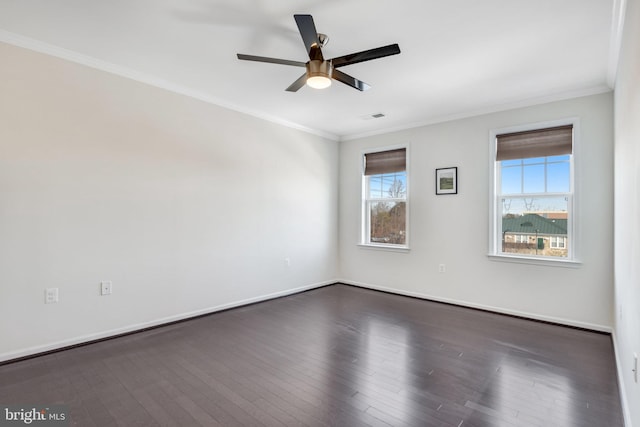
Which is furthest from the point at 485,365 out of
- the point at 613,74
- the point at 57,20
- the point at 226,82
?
the point at 57,20

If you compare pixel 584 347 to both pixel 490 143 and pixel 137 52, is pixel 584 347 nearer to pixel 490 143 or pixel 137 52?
pixel 490 143

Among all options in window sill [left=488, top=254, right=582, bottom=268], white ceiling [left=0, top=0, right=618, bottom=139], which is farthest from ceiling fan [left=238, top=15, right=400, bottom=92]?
window sill [left=488, top=254, right=582, bottom=268]

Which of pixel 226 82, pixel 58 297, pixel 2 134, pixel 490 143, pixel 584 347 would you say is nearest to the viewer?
pixel 2 134

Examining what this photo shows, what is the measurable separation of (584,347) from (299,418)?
283cm

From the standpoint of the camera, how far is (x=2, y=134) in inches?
102

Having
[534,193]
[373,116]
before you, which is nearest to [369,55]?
[373,116]

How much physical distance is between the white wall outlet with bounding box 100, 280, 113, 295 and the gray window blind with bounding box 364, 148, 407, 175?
4.00m

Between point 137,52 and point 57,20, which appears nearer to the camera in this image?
point 57,20

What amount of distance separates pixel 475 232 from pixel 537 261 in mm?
766

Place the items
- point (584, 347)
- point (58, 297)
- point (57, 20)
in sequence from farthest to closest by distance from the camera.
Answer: point (584, 347) < point (58, 297) < point (57, 20)

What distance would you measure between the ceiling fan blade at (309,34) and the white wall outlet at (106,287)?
281cm

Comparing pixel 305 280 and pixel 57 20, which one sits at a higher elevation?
pixel 57 20

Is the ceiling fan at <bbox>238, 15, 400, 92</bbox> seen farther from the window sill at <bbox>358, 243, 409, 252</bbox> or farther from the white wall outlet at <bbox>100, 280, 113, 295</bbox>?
the window sill at <bbox>358, 243, 409, 252</bbox>

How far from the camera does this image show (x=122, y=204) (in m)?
3.23
